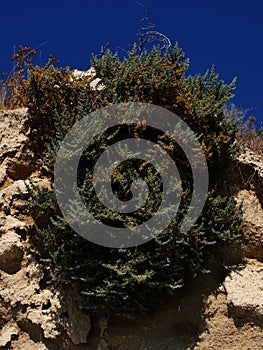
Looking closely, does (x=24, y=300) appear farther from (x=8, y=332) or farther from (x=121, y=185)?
(x=121, y=185)

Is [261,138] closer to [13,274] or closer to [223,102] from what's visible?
[223,102]

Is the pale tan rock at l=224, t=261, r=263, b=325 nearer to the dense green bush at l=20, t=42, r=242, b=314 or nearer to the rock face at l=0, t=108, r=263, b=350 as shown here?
the rock face at l=0, t=108, r=263, b=350

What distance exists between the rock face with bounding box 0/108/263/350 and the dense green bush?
21cm

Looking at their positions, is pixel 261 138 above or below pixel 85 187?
above

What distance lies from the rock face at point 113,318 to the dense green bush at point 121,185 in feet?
0.68

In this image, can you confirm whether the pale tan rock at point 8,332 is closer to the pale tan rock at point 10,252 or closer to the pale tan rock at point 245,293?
the pale tan rock at point 10,252

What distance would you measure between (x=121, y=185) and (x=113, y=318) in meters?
1.58

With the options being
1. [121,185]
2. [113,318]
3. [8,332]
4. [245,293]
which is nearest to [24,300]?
[8,332]

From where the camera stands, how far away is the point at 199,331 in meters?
6.29

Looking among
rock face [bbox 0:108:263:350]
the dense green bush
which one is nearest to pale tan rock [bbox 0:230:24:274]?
rock face [bbox 0:108:263:350]

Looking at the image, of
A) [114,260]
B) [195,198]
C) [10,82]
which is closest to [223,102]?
[195,198]

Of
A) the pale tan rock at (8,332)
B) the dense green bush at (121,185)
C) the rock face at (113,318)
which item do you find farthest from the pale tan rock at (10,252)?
the pale tan rock at (8,332)

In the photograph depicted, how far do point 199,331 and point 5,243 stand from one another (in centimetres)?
244

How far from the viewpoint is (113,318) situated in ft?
20.9
